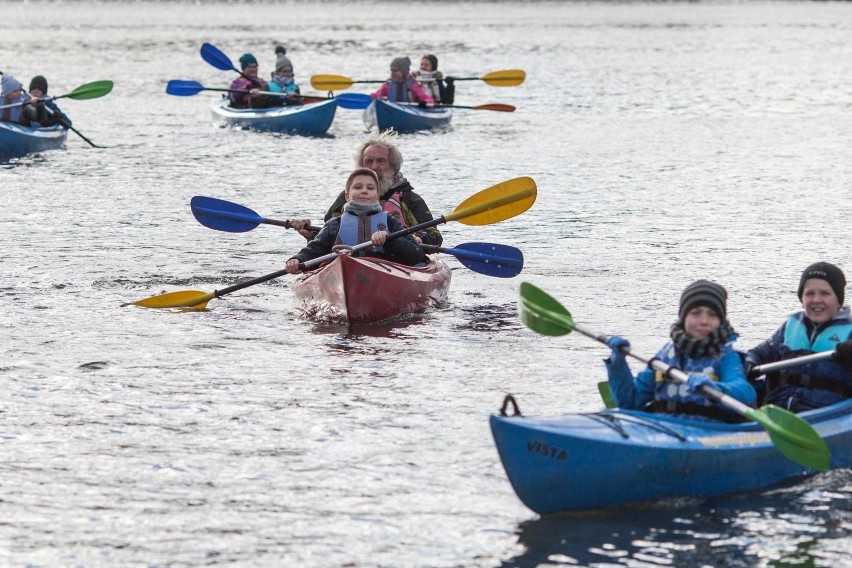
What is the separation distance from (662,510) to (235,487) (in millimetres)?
1918

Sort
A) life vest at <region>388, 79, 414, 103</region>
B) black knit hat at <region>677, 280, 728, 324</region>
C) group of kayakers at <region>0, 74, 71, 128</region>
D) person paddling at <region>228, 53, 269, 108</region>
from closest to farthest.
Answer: black knit hat at <region>677, 280, 728, 324</region>, group of kayakers at <region>0, 74, 71, 128</region>, person paddling at <region>228, 53, 269, 108</region>, life vest at <region>388, 79, 414, 103</region>

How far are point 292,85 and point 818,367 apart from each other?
17.0 m

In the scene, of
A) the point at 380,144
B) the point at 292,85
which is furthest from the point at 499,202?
the point at 292,85

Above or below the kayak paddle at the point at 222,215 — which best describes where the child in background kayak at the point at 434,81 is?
above

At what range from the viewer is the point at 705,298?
243 inches

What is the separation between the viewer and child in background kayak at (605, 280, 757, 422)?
6.18m

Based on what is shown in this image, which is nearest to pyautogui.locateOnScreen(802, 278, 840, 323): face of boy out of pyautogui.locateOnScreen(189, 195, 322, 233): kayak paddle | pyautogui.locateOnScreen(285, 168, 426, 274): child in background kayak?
pyautogui.locateOnScreen(285, 168, 426, 274): child in background kayak

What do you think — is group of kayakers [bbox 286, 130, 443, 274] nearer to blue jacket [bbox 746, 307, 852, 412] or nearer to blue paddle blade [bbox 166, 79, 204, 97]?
blue jacket [bbox 746, 307, 852, 412]

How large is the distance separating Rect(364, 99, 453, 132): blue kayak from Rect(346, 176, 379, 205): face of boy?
1188 cm

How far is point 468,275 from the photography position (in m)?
12.0

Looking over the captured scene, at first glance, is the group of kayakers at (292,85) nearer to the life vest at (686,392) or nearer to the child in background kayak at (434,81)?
the child in background kayak at (434,81)

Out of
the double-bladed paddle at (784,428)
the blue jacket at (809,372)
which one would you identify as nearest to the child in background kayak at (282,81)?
the blue jacket at (809,372)

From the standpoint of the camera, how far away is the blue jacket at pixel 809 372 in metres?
6.65

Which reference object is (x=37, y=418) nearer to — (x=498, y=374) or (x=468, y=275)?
(x=498, y=374)
